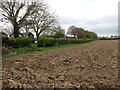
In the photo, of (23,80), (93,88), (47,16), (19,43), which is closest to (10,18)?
(19,43)

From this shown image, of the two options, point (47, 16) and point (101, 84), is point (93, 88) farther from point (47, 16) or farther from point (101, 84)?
point (47, 16)

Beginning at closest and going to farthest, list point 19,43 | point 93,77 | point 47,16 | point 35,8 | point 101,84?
1. point 101,84
2. point 93,77
3. point 19,43
4. point 35,8
5. point 47,16

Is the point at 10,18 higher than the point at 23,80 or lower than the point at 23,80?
higher

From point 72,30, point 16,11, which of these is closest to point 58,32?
point 16,11

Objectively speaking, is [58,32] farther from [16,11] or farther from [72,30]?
[72,30]

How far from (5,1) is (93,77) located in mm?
17756

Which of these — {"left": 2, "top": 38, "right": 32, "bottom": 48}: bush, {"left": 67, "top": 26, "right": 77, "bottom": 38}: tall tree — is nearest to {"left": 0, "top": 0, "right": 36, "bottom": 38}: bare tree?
{"left": 2, "top": 38, "right": 32, "bottom": 48}: bush

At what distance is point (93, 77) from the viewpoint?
9.53ft

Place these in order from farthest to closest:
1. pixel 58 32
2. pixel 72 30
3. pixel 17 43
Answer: pixel 72 30 → pixel 58 32 → pixel 17 43

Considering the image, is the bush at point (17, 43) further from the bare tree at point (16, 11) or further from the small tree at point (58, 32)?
the small tree at point (58, 32)

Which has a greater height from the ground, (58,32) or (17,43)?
(58,32)

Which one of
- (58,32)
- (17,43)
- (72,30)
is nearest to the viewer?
(17,43)

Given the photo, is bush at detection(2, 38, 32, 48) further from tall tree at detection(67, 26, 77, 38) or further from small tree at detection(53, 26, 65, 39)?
tall tree at detection(67, 26, 77, 38)

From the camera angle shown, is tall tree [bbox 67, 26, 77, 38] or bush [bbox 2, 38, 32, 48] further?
tall tree [bbox 67, 26, 77, 38]
